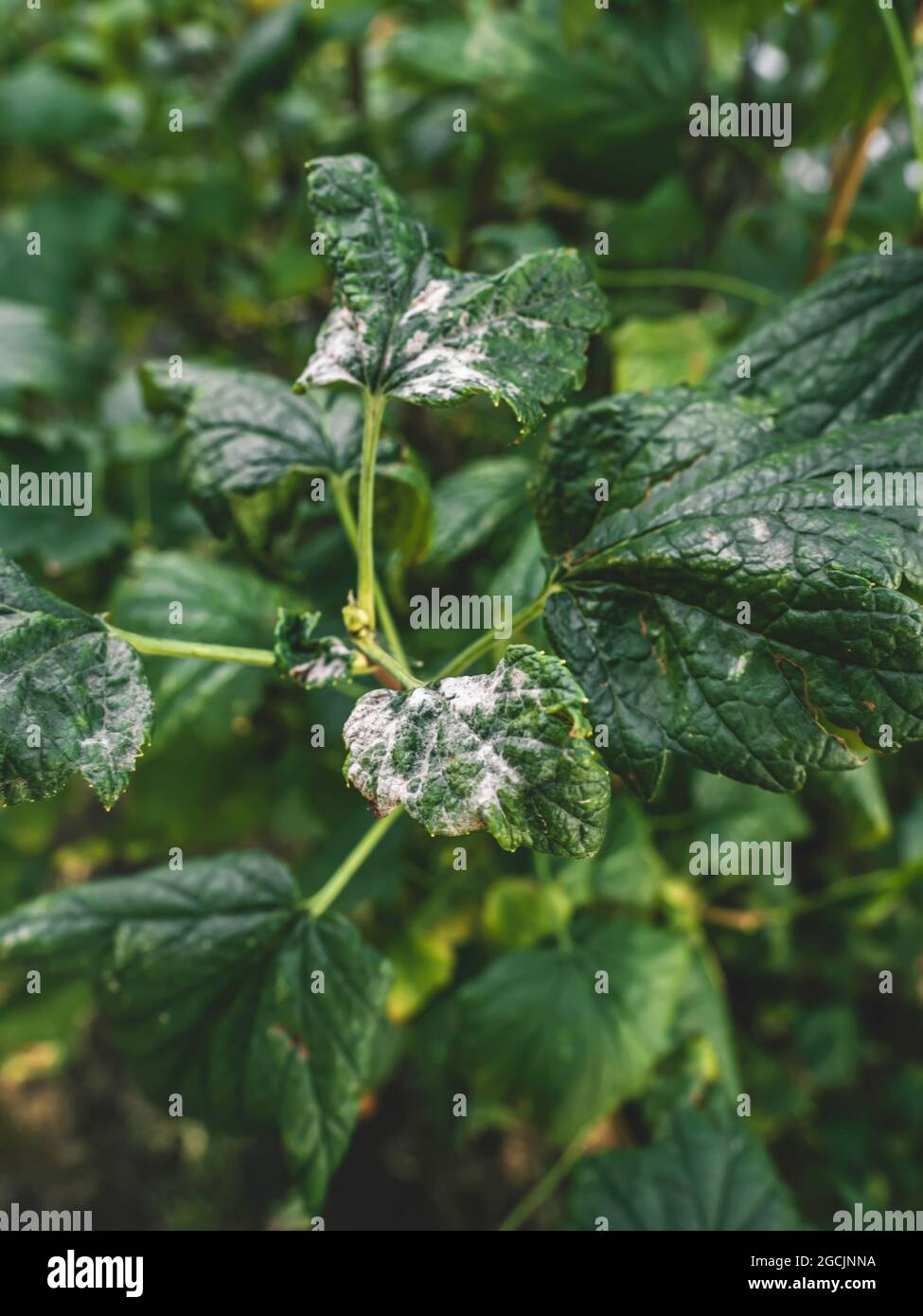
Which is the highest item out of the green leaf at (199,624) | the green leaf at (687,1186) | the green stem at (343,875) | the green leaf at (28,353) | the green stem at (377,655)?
the green leaf at (28,353)

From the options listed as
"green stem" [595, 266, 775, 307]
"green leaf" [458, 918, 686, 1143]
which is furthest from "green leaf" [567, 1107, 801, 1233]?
"green stem" [595, 266, 775, 307]

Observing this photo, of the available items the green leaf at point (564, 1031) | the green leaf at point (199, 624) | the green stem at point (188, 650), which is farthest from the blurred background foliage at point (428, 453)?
the green stem at point (188, 650)

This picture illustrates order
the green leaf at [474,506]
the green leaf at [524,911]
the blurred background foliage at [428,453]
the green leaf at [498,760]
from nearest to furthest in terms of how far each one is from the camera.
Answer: the green leaf at [498,760], the green leaf at [474,506], the blurred background foliage at [428,453], the green leaf at [524,911]

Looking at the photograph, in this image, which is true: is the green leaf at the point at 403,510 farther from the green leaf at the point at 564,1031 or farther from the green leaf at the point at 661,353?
the green leaf at the point at 564,1031

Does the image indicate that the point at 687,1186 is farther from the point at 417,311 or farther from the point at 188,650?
the point at 417,311

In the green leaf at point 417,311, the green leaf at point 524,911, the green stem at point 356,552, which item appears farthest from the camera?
the green leaf at point 524,911

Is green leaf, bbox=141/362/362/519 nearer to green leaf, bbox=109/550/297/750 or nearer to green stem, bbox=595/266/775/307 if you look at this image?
green leaf, bbox=109/550/297/750
